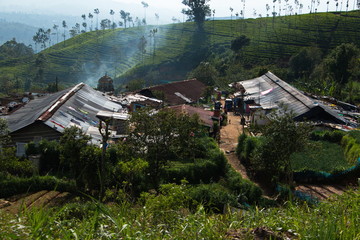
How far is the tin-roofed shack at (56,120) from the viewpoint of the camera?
61.2 ft

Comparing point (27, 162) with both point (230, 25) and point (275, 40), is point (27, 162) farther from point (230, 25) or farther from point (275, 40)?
point (230, 25)

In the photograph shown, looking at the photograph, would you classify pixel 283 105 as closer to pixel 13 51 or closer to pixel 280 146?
pixel 280 146

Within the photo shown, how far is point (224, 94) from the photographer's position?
42.1m

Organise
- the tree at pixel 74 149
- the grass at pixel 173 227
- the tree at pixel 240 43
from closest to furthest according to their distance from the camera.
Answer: the grass at pixel 173 227
the tree at pixel 74 149
the tree at pixel 240 43

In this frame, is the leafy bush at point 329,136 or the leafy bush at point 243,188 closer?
the leafy bush at point 243,188

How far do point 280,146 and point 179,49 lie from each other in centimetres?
6545

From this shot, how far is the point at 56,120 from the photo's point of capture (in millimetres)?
19719

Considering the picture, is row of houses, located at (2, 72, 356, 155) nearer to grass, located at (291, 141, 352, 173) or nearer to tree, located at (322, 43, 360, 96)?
grass, located at (291, 141, 352, 173)

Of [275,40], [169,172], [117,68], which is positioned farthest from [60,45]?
[169,172]

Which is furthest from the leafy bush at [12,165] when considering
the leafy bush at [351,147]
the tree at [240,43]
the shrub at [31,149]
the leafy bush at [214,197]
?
the tree at [240,43]

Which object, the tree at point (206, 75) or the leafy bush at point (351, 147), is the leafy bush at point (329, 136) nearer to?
the leafy bush at point (351, 147)

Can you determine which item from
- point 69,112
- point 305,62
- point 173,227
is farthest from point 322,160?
point 305,62

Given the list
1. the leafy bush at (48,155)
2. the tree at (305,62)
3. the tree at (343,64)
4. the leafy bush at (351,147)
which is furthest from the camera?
the tree at (305,62)

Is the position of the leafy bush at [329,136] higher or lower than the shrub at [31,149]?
lower
